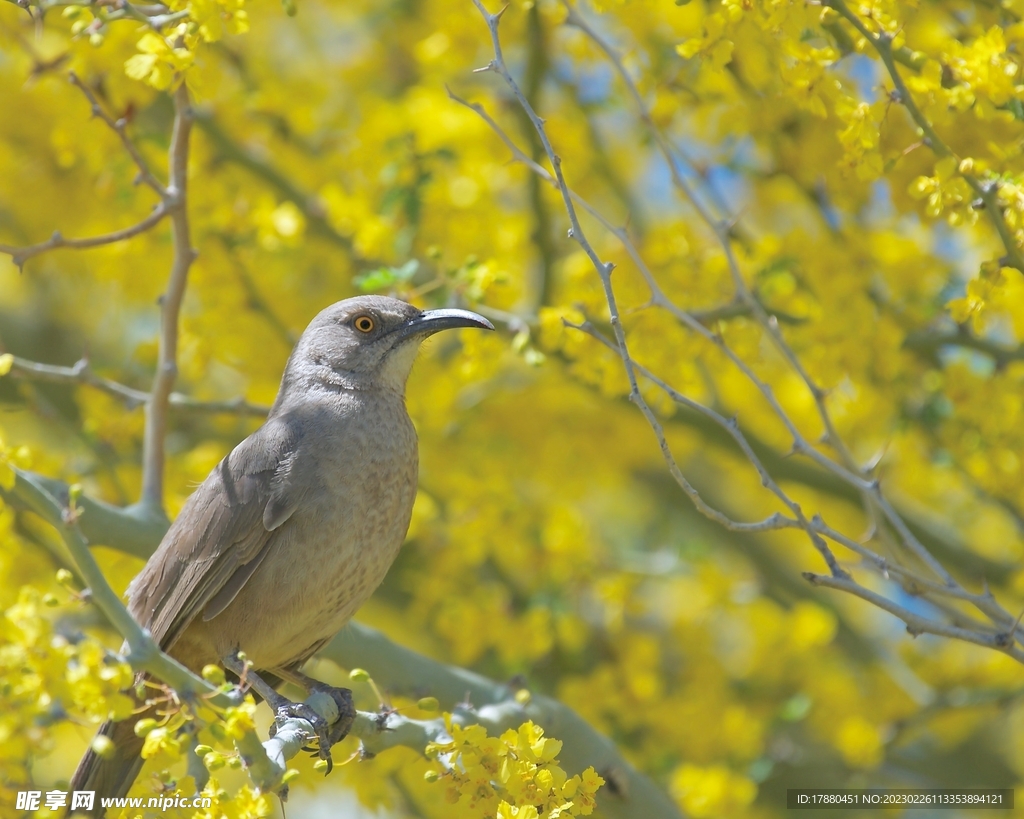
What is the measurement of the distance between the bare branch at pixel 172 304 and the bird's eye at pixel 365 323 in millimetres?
653

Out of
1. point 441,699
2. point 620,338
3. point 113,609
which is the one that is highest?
point 620,338

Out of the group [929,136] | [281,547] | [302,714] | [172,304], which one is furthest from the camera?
[172,304]

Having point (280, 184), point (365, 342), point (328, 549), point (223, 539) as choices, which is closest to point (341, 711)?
point (328, 549)

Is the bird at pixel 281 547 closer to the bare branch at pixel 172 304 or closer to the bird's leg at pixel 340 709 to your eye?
the bird's leg at pixel 340 709

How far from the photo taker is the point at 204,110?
551 centimetres

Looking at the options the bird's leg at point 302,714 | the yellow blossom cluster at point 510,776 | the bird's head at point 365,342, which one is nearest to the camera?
the yellow blossom cluster at point 510,776

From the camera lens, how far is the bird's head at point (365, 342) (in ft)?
14.2

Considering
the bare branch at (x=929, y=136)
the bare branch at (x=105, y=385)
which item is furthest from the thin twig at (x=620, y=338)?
the bare branch at (x=105, y=385)

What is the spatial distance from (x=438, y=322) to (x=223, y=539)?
1.11 metres

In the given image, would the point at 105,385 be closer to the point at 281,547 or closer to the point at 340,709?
the point at 281,547

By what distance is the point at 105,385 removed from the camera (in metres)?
4.30

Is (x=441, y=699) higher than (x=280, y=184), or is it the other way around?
(x=280, y=184)

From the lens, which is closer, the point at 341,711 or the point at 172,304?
the point at 341,711

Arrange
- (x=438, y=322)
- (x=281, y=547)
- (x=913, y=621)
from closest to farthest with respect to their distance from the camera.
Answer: (x=913, y=621) < (x=281, y=547) < (x=438, y=322)
